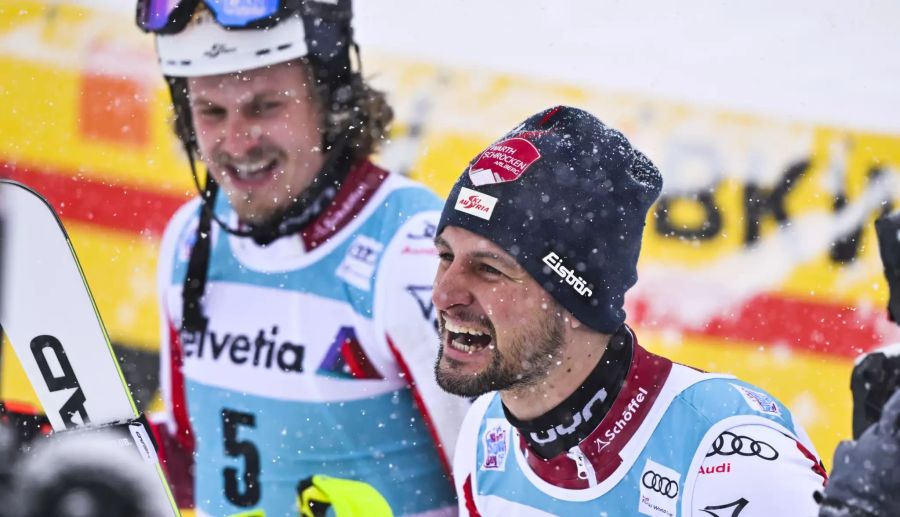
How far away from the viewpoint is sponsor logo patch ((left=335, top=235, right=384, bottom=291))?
3.28 m

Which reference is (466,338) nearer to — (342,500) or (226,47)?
(342,500)

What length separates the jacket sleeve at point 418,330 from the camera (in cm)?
318

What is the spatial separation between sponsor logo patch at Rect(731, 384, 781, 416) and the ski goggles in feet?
6.38

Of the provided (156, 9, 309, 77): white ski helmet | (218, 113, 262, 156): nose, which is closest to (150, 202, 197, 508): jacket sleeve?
(218, 113, 262, 156): nose

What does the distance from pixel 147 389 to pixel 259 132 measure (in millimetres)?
2592

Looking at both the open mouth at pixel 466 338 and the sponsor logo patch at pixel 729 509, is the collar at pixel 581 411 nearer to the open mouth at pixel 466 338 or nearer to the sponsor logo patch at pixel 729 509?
the open mouth at pixel 466 338

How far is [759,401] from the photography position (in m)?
2.41

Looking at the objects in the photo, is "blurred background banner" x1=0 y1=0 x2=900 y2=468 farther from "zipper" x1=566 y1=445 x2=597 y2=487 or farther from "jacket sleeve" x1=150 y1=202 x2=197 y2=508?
"zipper" x1=566 y1=445 x2=597 y2=487

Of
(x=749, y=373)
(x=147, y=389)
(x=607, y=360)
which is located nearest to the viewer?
(x=607, y=360)

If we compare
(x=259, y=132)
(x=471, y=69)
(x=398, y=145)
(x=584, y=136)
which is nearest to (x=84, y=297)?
(x=259, y=132)

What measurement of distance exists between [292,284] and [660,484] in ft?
5.03

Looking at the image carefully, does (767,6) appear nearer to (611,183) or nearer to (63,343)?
(611,183)

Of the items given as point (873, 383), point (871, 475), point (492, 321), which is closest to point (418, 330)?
point (492, 321)

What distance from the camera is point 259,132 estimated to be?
348 cm
